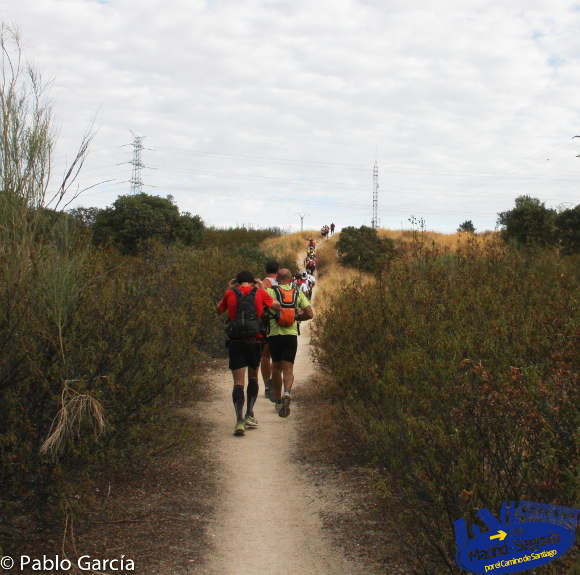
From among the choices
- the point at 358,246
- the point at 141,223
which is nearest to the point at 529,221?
the point at 358,246

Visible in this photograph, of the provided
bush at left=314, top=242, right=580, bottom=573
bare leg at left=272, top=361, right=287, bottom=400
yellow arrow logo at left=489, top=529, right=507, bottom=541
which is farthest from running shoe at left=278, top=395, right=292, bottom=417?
yellow arrow logo at left=489, top=529, right=507, bottom=541

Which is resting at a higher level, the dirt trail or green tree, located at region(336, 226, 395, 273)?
green tree, located at region(336, 226, 395, 273)

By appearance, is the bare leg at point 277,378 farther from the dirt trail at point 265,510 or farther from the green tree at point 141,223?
the green tree at point 141,223

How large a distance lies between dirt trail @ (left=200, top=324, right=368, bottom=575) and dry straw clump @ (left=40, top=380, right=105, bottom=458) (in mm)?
1301

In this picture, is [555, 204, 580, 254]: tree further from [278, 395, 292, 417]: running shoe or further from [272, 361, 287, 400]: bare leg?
[278, 395, 292, 417]: running shoe

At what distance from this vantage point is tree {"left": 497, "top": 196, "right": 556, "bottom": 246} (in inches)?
1018

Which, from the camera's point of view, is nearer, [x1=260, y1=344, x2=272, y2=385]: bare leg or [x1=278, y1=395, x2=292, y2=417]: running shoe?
[x1=278, y1=395, x2=292, y2=417]: running shoe

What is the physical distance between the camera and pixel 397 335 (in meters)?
6.70

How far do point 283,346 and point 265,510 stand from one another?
8.62ft

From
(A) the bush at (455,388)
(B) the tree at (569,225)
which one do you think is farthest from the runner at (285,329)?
(B) the tree at (569,225)

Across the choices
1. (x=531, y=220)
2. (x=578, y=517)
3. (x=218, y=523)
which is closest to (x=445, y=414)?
(x=578, y=517)

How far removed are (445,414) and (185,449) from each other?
11.0 ft

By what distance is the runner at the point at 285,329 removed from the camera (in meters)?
7.27

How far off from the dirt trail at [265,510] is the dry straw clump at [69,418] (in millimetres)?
1301
